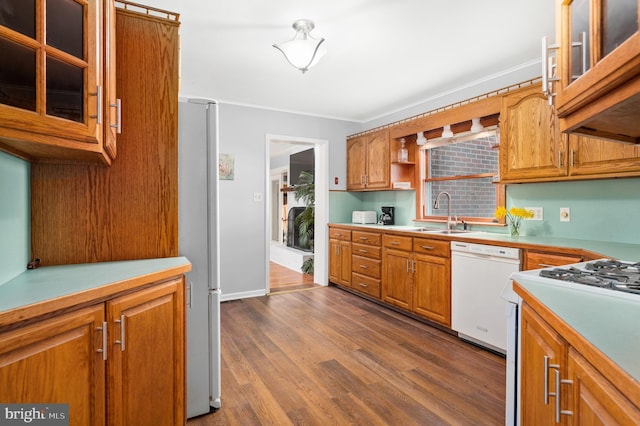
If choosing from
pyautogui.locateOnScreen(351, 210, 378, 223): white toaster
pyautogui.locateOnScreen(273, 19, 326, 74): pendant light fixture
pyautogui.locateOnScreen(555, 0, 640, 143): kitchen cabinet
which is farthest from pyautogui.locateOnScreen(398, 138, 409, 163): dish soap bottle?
pyautogui.locateOnScreen(555, 0, 640, 143): kitchen cabinet

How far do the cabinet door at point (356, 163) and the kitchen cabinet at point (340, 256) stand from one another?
→ 0.73m

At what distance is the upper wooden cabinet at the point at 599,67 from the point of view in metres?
0.80

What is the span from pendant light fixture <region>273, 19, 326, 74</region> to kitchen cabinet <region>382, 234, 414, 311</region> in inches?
77.5

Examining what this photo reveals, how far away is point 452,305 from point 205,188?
232 cm

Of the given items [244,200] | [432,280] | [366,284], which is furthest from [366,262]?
[244,200]

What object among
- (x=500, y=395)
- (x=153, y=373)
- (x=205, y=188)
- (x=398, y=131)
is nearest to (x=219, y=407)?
(x=153, y=373)

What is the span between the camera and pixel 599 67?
90 cm

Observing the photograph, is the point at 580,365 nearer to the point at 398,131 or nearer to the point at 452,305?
the point at 452,305

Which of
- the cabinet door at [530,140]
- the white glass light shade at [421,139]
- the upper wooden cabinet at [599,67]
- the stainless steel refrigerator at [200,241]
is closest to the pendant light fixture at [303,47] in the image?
the stainless steel refrigerator at [200,241]

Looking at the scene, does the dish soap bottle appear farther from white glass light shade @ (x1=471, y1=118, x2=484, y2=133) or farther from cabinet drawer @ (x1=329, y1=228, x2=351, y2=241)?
cabinet drawer @ (x1=329, y1=228, x2=351, y2=241)

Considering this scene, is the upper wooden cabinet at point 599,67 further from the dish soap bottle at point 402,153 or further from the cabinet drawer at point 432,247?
the dish soap bottle at point 402,153

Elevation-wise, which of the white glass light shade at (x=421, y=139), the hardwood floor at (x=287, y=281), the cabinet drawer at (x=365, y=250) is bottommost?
the hardwood floor at (x=287, y=281)

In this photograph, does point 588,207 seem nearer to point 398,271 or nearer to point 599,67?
point 398,271

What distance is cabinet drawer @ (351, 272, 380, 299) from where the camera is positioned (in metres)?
3.91
